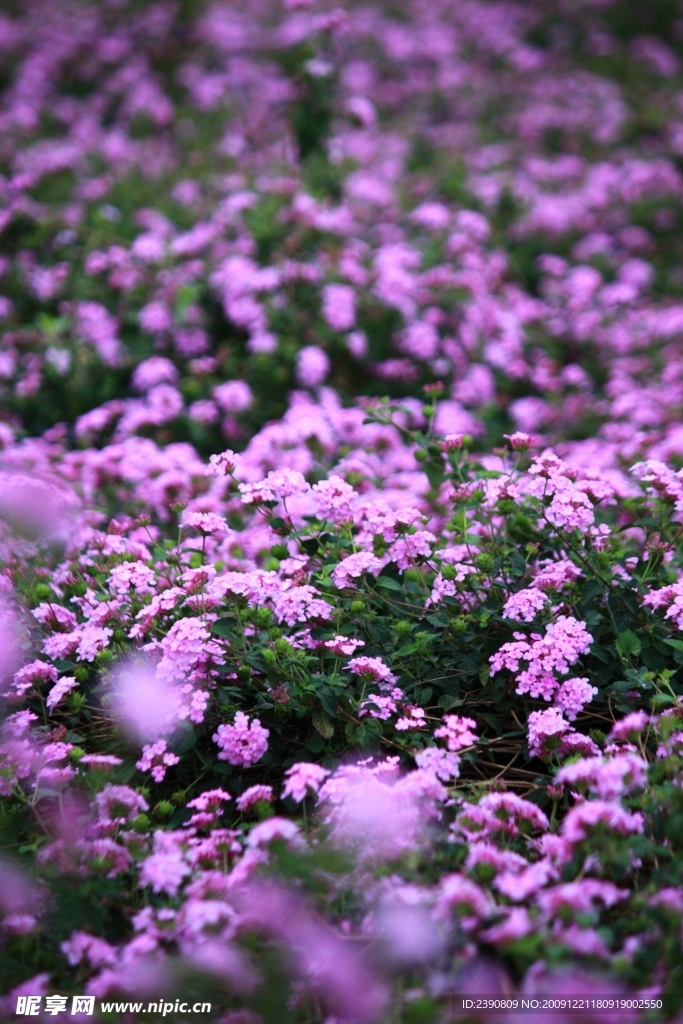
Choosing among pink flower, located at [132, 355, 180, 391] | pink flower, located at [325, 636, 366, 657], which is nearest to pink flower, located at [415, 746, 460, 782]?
pink flower, located at [325, 636, 366, 657]

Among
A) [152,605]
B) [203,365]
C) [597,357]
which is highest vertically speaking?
[152,605]

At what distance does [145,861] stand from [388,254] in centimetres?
344

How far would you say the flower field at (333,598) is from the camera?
173 centimetres

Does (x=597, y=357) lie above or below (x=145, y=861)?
below

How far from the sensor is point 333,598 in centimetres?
252

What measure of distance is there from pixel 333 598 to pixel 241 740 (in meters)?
0.48

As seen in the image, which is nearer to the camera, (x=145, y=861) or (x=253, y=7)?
(x=145, y=861)

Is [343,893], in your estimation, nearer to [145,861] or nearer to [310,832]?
[310,832]

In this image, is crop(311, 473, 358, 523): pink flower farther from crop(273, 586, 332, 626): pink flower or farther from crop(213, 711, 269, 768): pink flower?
crop(213, 711, 269, 768): pink flower

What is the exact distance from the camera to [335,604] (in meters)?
2.56

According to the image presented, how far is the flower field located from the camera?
1.73 m

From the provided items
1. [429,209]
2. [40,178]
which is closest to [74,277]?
[40,178]

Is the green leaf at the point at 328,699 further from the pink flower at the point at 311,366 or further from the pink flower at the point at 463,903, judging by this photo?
the pink flower at the point at 311,366

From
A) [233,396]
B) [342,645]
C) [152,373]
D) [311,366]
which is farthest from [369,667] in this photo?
[152,373]
